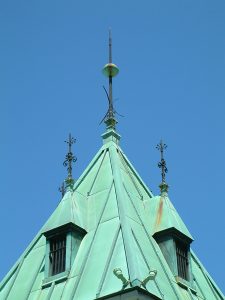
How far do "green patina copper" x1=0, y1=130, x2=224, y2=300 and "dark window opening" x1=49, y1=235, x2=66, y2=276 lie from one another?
1.16 feet

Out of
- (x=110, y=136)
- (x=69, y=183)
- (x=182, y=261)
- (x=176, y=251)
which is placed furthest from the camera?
(x=110, y=136)

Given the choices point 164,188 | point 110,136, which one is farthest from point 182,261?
point 110,136

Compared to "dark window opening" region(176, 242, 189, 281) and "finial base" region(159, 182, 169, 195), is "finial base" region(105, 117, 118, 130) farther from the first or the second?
"dark window opening" region(176, 242, 189, 281)

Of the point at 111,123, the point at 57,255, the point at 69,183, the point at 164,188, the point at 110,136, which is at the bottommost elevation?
the point at 57,255

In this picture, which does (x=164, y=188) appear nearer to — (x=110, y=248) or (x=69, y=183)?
(x=69, y=183)

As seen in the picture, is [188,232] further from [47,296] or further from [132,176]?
[47,296]

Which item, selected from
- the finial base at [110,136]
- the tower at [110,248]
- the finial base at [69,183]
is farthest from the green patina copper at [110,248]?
the finial base at [110,136]

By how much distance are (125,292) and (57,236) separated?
5.61 m

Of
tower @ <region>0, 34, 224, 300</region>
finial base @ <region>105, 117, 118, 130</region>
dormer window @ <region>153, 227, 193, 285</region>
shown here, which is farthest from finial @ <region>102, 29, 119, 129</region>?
dormer window @ <region>153, 227, 193, 285</region>

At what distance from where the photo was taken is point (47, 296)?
88.3ft

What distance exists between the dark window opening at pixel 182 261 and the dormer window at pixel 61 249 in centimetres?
359

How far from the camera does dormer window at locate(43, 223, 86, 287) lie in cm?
2778

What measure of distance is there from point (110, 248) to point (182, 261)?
3.82 metres

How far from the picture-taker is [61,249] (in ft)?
93.9
